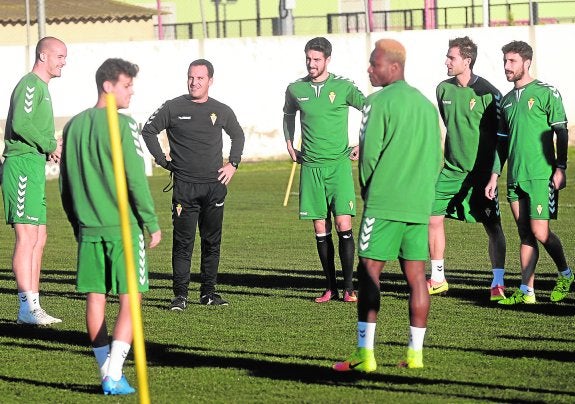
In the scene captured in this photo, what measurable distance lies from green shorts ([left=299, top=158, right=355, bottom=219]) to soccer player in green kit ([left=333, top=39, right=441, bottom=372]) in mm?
3578

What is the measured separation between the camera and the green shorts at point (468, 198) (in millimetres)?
11953

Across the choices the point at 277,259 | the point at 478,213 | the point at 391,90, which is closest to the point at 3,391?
the point at 391,90

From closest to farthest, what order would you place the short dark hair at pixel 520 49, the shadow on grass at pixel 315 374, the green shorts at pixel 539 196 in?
the shadow on grass at pixel 315 374 → the short dark hair at pixel 520 49 → the green shorts at pixel 539 196

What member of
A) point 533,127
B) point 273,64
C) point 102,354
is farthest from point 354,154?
point 273,64

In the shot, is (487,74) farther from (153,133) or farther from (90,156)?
(90,156)

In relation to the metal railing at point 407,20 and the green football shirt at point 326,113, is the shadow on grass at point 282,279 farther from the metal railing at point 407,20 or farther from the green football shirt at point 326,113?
the metal railing at point 407,20

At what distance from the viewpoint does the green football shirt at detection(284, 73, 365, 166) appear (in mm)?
11898

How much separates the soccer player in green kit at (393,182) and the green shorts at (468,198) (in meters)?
3.74

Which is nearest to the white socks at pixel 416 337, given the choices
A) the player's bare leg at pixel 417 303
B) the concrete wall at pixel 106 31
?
the player's bare leg at pixel 417 303

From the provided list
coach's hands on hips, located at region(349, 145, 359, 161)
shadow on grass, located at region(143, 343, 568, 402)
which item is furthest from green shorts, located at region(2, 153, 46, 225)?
coach's hands on hips, located at region(349, 145, 359, 161)

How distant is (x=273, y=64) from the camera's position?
110 ft

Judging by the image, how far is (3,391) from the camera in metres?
8.13

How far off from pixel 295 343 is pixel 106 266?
2.12 m

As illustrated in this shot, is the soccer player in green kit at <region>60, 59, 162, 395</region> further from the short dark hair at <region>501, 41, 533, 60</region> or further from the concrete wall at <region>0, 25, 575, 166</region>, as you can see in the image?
the concrete wall at <region>0, 25, 575, 166</region>
